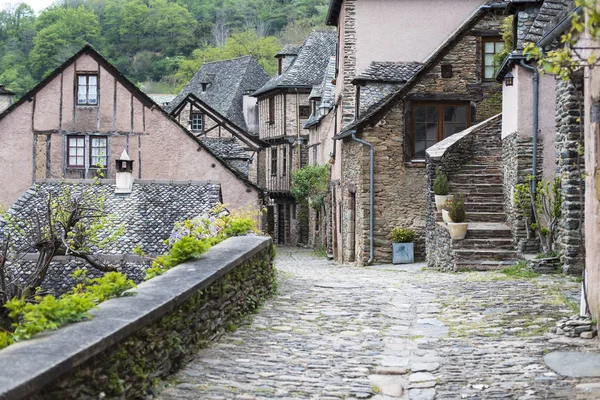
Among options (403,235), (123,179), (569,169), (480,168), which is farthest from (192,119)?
(569,169)

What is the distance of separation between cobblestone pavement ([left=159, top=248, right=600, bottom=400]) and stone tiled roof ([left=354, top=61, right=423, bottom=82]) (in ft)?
37.4

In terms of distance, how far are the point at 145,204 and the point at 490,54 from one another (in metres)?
9.13

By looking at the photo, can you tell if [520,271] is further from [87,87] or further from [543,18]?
[87,87]

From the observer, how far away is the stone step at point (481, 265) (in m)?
15.1

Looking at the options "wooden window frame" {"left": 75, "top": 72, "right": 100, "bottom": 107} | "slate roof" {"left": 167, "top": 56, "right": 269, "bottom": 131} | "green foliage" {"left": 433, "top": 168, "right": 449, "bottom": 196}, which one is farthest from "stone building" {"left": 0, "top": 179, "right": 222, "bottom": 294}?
"slate roof" {"left": 167, "top": 56, "right": 269, "bottom": 131}

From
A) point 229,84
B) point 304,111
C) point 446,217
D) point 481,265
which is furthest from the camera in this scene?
point 229,84

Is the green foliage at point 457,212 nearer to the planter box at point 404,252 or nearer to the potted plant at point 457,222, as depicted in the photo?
the potted plant at point 457,222

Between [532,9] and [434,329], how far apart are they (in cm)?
937

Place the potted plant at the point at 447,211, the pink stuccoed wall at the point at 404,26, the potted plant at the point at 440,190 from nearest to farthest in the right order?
the potted plant at the point at 447,211 < the potted plant at the point at 440,190 < the pink stuccoed wall at the point at 404,26

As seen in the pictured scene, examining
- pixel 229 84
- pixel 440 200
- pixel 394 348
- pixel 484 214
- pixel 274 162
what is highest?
pixel 229 84

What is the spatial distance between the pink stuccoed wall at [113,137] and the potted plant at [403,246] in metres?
4.91

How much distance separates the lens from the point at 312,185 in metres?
36.3

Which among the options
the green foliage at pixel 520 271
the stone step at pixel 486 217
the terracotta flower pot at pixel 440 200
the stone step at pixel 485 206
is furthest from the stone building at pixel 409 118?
the green foliage at pixel 520 271

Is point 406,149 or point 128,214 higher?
point 406,149
